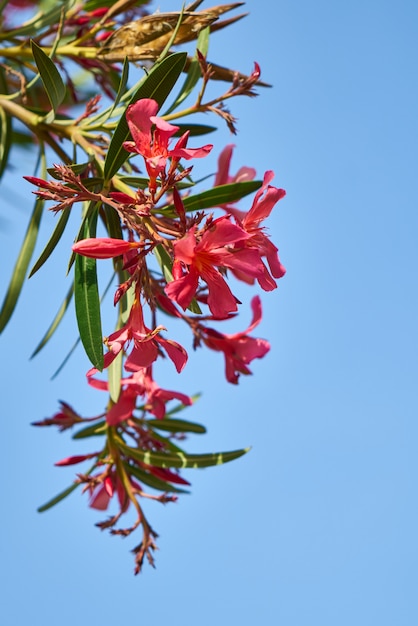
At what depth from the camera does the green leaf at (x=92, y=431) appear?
1.71m

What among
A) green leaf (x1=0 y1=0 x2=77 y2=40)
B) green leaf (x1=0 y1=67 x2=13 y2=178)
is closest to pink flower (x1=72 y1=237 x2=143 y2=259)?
green leaf (x1=0 y1=67 x2=13 y2=178)

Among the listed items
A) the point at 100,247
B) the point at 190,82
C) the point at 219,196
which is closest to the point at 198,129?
the point at 190,82

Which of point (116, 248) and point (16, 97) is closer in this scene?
point (116, 248)

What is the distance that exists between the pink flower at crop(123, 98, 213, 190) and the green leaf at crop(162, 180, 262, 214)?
0.82 ft

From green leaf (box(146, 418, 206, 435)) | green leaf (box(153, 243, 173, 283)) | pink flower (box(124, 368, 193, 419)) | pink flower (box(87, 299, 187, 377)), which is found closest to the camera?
pink flower (box(87, 299, 187, 377))

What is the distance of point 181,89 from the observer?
1.61 metres

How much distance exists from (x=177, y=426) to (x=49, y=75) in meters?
0.91

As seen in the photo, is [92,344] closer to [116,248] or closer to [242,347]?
[116,248]

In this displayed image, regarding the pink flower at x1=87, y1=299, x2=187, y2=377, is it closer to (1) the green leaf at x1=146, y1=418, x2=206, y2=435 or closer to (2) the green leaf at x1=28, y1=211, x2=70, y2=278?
(2) the green leaf at x1=28, y1=211, x2=70, y2=278

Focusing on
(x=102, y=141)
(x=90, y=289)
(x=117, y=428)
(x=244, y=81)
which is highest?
(x=244, y=81)

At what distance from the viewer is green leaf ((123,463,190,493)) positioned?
169 centimetres

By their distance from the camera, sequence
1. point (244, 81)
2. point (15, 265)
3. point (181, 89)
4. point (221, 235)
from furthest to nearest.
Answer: point (15, 265)
point (181, 89)
point (244, 81)
point (221, 235)

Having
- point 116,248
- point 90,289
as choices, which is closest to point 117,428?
point 90,289

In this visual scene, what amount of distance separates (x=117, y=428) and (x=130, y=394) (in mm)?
162
